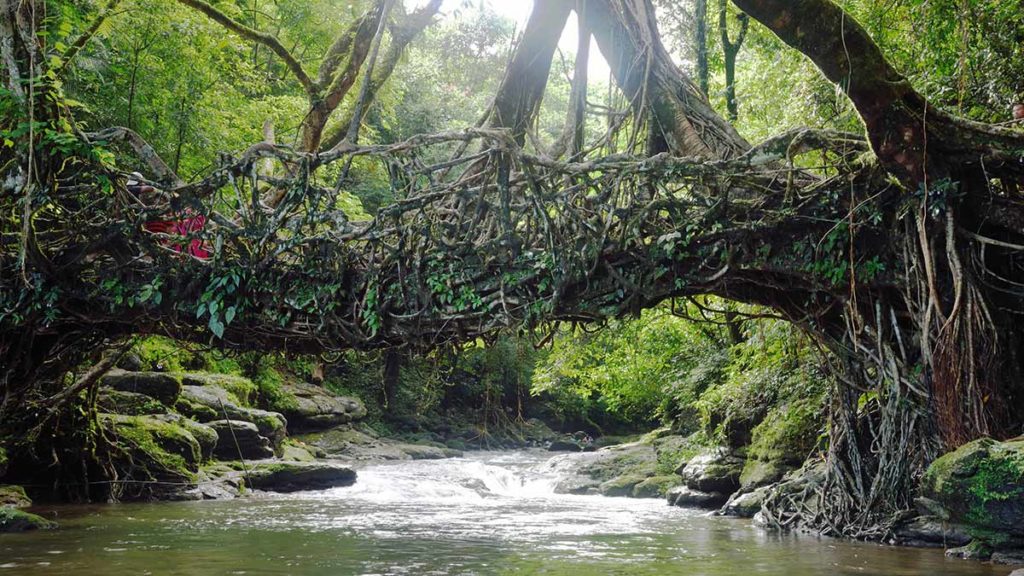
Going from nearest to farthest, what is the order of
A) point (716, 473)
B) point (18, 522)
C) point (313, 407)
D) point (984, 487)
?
point (984, 487) → point (18, 522) → point (716, 473) → point (313, 407)

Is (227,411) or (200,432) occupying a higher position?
(227,411)

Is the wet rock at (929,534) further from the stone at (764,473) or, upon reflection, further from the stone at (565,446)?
the stone at (565,446)

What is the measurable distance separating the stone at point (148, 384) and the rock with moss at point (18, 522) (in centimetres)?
602

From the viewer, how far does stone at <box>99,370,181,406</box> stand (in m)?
14.3

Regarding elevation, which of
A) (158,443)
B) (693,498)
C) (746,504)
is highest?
(158,443)

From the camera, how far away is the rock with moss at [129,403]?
13586 millimetres

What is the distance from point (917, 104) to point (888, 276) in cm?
151

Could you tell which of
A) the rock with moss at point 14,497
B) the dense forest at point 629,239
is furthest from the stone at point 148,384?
the rock with moss at point 14,497

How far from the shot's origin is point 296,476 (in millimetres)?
14406

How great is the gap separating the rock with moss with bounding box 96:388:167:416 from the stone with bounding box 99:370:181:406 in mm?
173

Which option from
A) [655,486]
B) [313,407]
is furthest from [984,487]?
[313,407]

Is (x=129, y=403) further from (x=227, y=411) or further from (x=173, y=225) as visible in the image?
(x=173, y=225)

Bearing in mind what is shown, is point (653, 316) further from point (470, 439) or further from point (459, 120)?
point (459, 120)

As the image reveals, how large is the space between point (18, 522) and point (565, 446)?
2048 cm
